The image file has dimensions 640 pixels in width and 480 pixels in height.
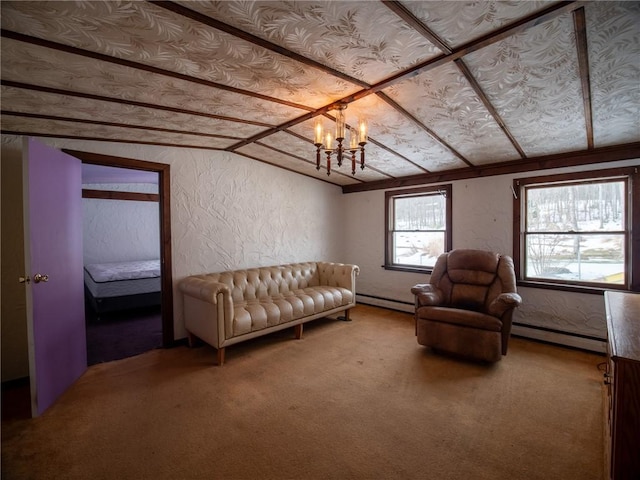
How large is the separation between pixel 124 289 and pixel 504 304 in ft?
16.4

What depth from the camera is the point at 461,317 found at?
293 cm

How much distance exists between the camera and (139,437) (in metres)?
1.87

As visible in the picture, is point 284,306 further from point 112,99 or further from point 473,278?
point 112,99

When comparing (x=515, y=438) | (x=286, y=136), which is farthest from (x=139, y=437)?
(x=286, y=136)

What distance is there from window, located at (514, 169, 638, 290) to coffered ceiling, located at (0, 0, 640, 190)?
0.39 meters

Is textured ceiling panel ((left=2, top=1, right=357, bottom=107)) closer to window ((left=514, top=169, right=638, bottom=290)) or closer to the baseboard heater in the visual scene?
window ((left=514, top=169, right=638, bottom=290))

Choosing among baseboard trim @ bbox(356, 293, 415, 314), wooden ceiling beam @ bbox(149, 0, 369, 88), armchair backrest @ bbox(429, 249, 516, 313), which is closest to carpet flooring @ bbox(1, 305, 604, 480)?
armchair backrest @ bbox(429, 249, 516, 313)

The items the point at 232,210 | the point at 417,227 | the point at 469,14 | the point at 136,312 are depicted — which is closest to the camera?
the point at 469,14

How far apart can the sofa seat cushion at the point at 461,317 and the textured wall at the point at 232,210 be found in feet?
7.59

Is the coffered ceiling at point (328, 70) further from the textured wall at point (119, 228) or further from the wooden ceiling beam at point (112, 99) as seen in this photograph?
the textured wall at point (119, 228)

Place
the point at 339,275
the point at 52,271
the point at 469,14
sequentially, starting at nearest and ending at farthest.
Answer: the point at 469,14, the point at 52,271, the point at 339,275

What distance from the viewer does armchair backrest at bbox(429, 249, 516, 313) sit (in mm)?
3189

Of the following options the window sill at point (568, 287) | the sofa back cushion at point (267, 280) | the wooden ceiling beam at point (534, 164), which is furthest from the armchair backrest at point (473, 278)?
the sofa back cushion at point (267, 280)

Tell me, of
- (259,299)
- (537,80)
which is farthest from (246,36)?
(259,299)
